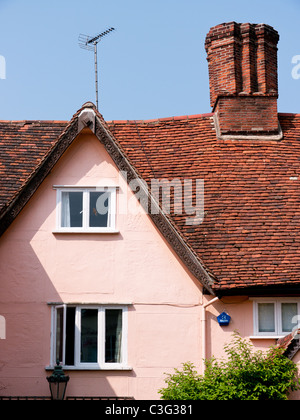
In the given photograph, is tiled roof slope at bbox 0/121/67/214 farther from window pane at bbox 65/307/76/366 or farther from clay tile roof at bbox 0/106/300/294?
window pane at bbox 65/307/76/366

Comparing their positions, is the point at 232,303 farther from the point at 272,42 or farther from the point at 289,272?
the point at 272,42

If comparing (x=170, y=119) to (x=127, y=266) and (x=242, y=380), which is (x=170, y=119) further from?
(x=242, y=380)

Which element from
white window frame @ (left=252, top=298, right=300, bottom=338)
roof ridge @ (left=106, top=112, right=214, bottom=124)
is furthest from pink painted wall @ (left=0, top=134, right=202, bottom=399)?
roof ridge @ (left=106, top=112, right=214, bottom=124)

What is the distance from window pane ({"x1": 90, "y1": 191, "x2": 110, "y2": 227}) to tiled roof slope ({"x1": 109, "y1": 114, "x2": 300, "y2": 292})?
4.76ft

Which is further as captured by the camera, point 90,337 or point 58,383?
point 90,337

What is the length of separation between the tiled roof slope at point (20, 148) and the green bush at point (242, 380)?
566cm

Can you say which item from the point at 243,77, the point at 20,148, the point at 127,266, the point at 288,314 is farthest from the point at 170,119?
the point at 288,314

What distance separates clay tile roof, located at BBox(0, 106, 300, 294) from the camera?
15578mm

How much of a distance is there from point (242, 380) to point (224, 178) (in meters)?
5.57

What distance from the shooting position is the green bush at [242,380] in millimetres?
13656

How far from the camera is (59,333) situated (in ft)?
51.1

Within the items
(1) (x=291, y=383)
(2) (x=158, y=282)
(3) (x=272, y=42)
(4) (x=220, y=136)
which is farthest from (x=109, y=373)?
(3) (x=272, y=42)

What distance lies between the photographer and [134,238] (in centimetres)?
1609
